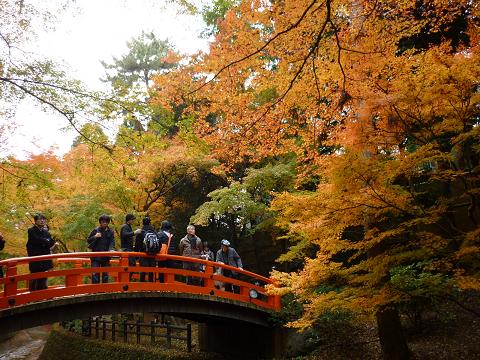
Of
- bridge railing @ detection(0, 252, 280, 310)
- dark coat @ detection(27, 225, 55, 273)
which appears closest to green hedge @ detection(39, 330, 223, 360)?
bridge railing @ detection(0, 252, 280, 310)

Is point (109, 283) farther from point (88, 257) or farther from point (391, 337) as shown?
point (391, 337)

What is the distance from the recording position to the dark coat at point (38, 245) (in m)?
7.65

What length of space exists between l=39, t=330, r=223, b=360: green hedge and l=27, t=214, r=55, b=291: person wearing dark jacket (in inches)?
221

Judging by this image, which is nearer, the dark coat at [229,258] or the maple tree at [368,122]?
the maple tree at [368,122]

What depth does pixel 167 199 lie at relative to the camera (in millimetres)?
17203

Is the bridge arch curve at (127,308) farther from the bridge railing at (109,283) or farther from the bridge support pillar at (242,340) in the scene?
the bridge support pillar at (242,340)

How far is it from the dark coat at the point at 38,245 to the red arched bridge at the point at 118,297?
1.13ft

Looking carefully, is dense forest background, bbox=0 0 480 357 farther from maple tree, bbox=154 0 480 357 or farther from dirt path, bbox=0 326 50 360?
dirt path, bbox=0 326 50 360

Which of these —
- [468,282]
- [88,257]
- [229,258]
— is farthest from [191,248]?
[468,282]

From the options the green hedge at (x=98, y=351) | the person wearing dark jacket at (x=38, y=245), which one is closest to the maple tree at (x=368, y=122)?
the person wearing dark jacket at (x=38, y=245)

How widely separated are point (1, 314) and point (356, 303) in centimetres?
629

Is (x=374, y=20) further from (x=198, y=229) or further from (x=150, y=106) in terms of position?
(x=198, y=229)

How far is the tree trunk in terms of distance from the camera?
292 inches

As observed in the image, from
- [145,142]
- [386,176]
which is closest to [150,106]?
[145,142]
